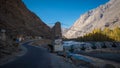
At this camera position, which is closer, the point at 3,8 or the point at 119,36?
the point at 119,36

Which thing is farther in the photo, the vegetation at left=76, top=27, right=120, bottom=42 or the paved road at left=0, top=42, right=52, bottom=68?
the vegetation at left=76, top=27, right=120, bottom=42

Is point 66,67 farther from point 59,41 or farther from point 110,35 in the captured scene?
point 110,35

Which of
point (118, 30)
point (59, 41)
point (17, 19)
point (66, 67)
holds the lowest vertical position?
point (66, 67)

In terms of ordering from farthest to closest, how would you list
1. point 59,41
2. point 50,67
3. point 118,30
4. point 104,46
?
point 118,30 < point 104,46 < point 59,41 < point 50,67

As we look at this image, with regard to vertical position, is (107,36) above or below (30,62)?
above

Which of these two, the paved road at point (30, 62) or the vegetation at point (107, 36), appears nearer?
the paved road at point (30, 62)

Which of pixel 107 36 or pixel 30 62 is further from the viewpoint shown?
pixel 107 36

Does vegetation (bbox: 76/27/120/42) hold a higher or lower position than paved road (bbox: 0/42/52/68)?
higher

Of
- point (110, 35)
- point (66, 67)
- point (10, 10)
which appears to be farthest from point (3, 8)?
point (66, 67)

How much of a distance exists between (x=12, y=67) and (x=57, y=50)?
3628 cm

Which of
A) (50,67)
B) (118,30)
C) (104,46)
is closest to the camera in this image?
(50,67)

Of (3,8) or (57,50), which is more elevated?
(3,8)

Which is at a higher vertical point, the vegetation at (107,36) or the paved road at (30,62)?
the vegetation at (107,36)

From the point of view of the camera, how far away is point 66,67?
2912 cm
